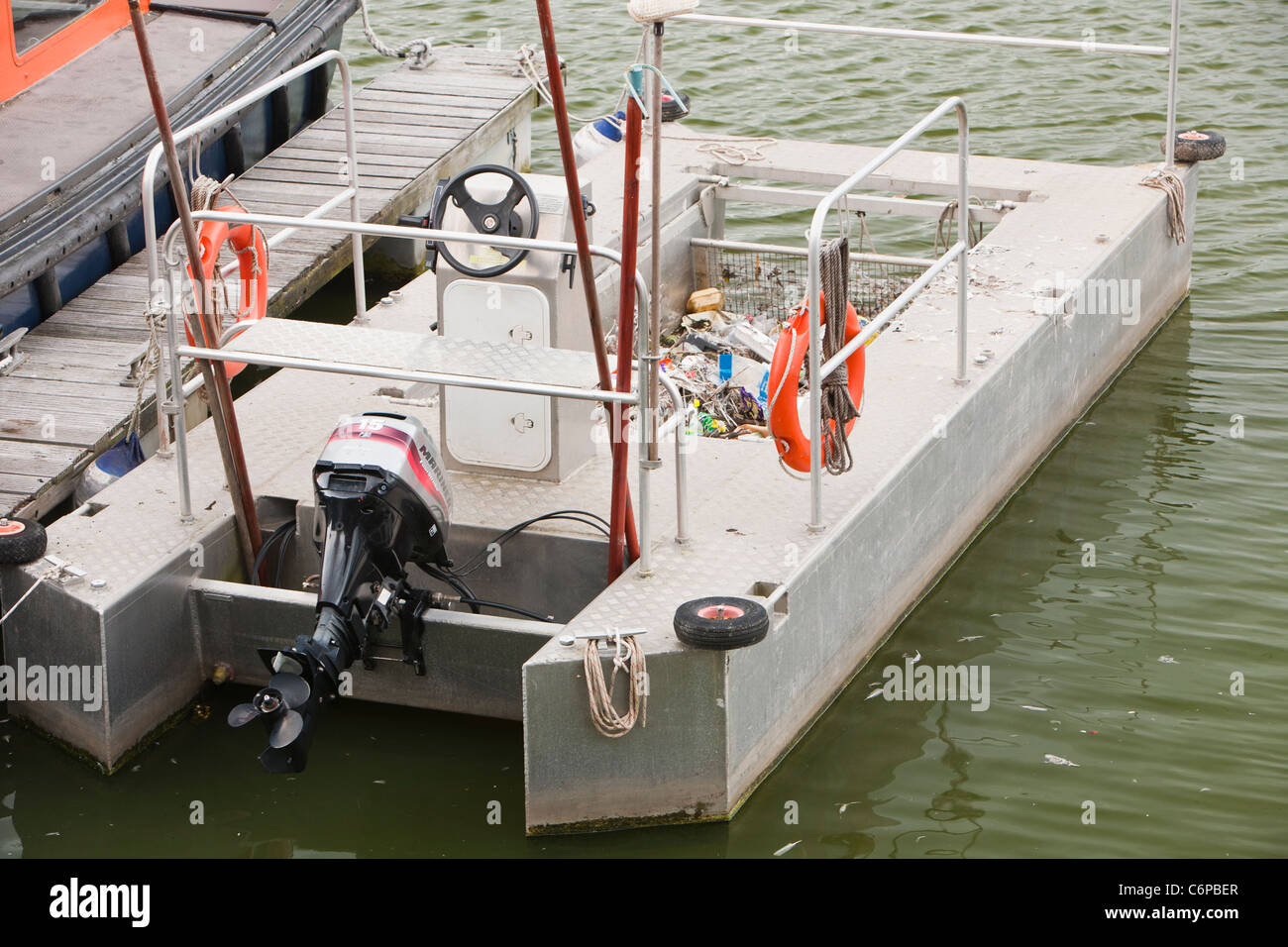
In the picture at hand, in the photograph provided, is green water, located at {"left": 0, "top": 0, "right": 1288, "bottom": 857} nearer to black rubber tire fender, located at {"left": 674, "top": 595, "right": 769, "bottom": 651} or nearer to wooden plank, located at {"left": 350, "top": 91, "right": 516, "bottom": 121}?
black rubber tire fender, located at {"left": 674, "top": 595, "right": 769, "bottom": 651}

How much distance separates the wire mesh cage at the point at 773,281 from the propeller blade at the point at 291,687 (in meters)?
3.93

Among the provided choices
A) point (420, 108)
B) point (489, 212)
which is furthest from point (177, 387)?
point (420, 108)

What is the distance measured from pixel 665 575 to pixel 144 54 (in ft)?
6.88

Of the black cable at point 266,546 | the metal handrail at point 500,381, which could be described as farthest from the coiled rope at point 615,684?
the black cable at point 266,546

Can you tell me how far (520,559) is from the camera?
582 cm

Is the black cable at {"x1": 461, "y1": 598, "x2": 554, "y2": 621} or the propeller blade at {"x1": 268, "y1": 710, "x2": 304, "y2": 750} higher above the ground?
the propeller blade at {"x1": 268, "y1": 710, "x2": 304, "y2": 750}

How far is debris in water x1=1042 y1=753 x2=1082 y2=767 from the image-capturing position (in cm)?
564

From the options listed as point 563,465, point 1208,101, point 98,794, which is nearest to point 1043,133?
point 1208,101

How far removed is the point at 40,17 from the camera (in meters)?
8.64

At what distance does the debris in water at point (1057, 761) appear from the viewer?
564 cm

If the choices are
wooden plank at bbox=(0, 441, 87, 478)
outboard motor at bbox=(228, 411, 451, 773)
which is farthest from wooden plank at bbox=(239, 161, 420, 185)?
outboard motor at bbox=(228, 411, 451, 773)

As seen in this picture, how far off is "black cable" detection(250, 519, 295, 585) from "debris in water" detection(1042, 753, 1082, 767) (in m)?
2.56

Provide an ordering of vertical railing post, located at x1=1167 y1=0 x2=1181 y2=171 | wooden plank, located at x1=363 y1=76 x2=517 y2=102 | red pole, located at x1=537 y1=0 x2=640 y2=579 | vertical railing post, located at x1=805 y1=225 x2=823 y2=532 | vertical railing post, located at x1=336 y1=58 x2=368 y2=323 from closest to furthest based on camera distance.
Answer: red pole, located at x1=537 y1=0 x2=640 y2=579
vertical railing post, located at x1=805 y1=225 x2=823 y2=532
vertical railing post, located at x1=336 y1=58 x2=368 y2=323
vertical railing post, located at x1=1167 y1=0 x2=1181 y2=171
wooden plank, located at x1=363 y1=76 x2=517 y2=102
